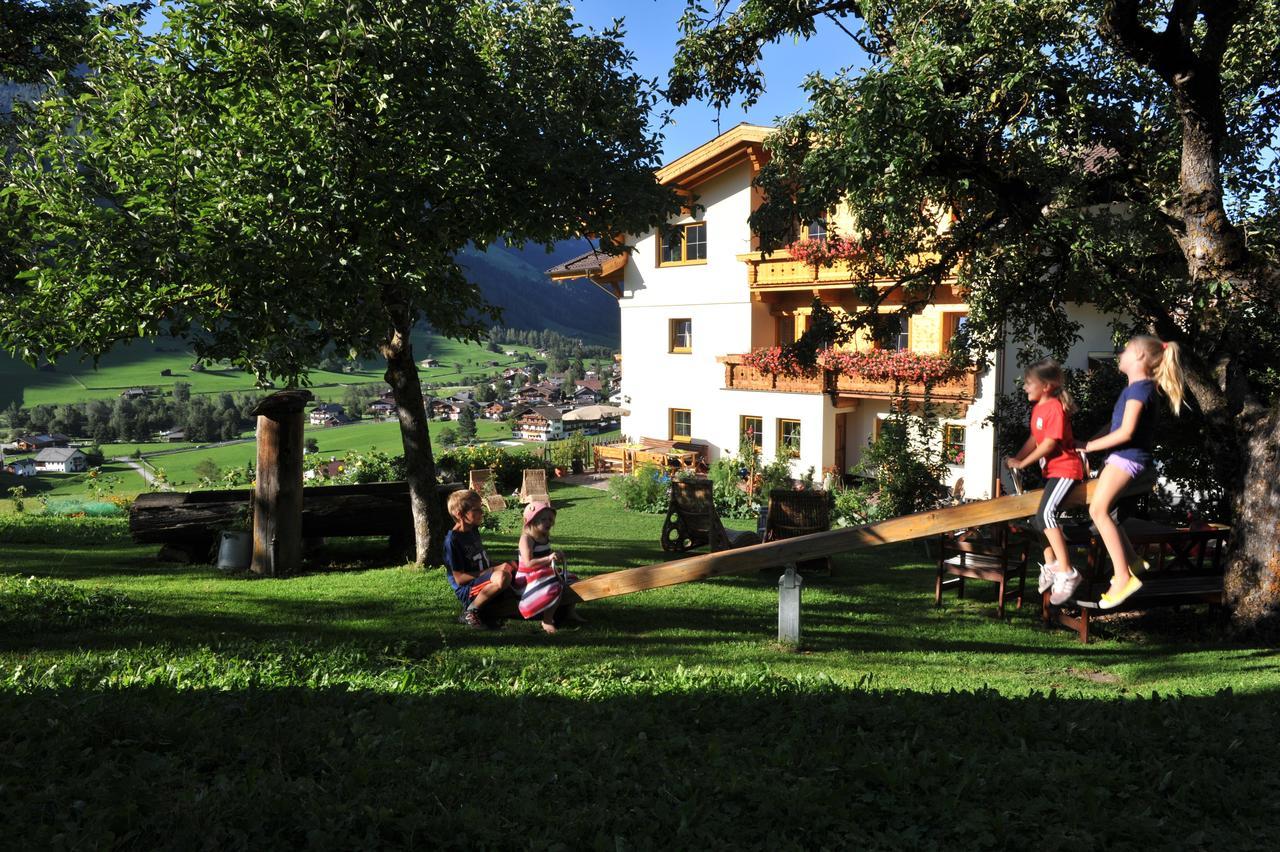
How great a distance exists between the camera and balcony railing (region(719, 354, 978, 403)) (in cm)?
2384

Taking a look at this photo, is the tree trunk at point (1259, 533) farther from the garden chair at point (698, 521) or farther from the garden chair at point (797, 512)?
the garden chair at point (698, 521)

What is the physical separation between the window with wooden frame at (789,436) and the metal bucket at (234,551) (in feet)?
58.0

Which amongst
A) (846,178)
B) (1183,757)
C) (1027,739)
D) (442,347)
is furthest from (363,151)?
(442,347)

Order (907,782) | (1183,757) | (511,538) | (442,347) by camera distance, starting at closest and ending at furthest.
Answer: (907,782) < (1183,757) < (511,538) < (442,347)

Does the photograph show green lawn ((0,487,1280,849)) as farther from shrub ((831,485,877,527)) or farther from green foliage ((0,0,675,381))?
shrub ((831,485,877,527))

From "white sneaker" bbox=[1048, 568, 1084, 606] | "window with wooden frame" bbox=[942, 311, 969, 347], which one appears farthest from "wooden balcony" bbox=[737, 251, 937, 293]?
"white sneaker" bbox=[1048, 568, 1084, 606]

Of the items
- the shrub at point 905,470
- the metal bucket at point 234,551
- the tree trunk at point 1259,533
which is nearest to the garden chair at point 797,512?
the shrub at point 905,470

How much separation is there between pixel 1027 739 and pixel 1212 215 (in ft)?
22.7

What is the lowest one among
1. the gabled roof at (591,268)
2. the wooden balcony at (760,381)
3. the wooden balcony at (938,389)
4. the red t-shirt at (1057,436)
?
the red t-shirt at (1057,436)

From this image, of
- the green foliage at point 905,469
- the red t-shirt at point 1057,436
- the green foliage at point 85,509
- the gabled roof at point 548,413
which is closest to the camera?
the red t-shirt at point 1057,436

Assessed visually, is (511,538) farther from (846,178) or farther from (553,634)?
(846,178)

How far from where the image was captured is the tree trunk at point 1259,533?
9266 mm

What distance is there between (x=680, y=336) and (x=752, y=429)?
485cm

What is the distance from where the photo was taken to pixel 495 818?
3678 mm
